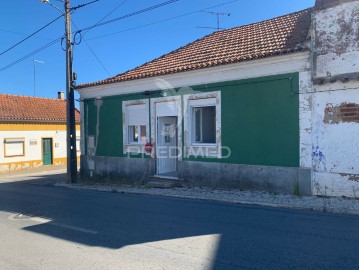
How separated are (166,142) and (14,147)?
15.7 metres

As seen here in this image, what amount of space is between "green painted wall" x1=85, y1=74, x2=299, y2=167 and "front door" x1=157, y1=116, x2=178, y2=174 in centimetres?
181

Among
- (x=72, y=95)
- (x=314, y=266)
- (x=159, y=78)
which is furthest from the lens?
(x=72, y=95)

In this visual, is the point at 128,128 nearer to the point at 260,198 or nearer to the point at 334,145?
the point at 260,198

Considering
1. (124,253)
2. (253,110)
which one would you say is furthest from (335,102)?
(124,253)

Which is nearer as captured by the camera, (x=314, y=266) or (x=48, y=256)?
(x=314, y=266)

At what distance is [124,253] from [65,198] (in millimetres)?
6283

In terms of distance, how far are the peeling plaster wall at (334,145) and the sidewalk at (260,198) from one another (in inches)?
16.5

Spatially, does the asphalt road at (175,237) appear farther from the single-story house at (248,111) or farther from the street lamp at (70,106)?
the street lamp at (70,106)

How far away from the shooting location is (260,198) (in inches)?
374

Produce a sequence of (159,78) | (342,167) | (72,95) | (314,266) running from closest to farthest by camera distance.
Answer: (314,266)
(342,167)
(159,78)
(72,95)

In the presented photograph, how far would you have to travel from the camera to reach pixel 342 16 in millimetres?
9258

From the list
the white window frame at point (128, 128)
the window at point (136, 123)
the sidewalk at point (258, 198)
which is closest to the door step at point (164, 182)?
the sidewalk at point (258, 198)

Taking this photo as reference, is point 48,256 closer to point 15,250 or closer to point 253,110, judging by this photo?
point 15,250

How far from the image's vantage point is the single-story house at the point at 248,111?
30.4ft
